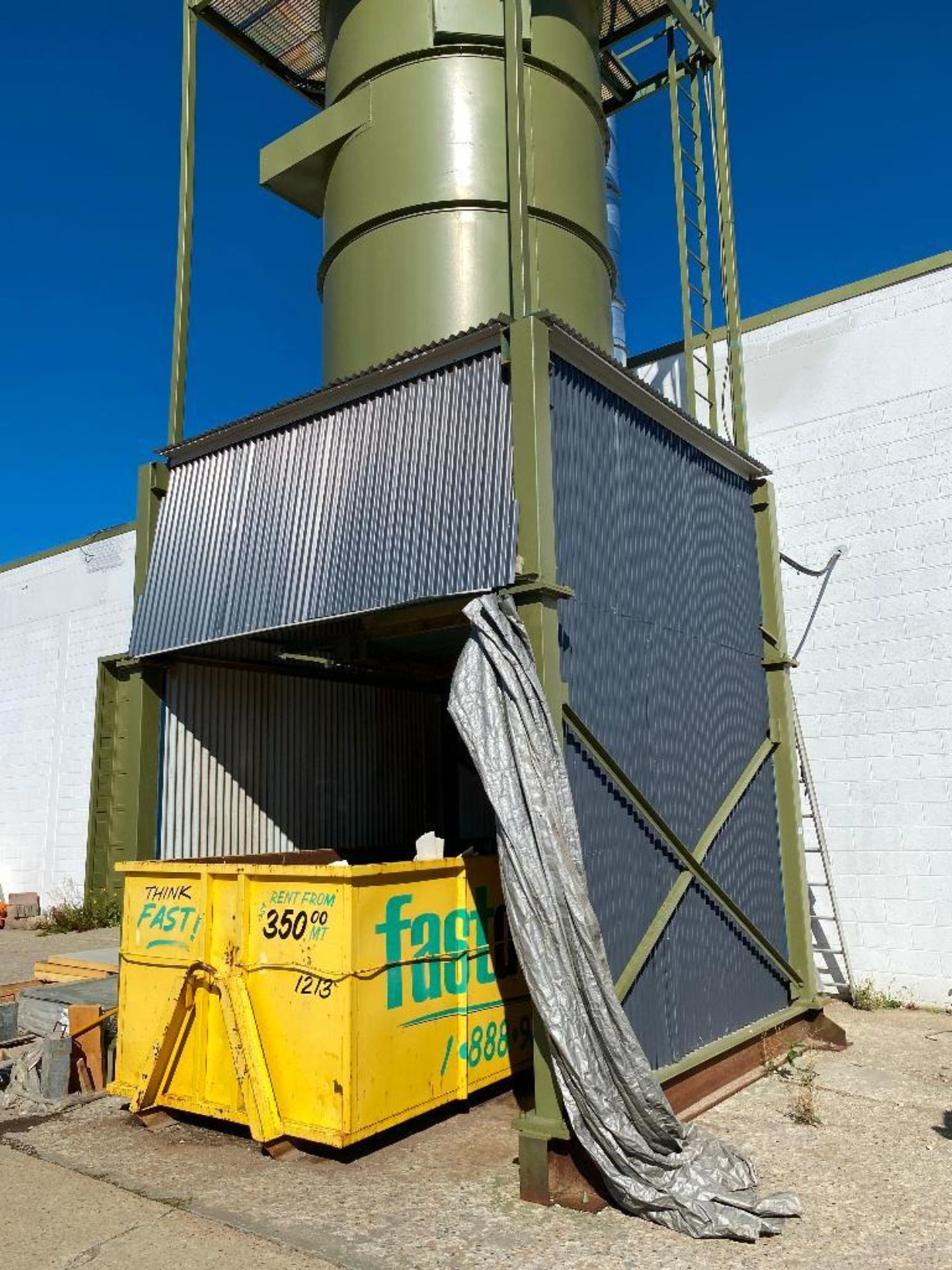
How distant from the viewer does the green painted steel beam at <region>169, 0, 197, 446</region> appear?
794 centimetres

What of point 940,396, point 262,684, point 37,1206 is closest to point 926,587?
point 940,396

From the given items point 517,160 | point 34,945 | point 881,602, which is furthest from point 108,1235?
point 34,945

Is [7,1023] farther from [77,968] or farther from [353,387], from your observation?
[353,387]

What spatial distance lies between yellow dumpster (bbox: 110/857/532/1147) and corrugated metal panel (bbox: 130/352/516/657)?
170cm

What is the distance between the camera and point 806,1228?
14.7 ft

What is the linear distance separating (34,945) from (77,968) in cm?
586

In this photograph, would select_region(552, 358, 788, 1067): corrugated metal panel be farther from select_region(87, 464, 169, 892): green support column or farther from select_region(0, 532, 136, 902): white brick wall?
select_region(0, 532, 136, 902): white brick wall

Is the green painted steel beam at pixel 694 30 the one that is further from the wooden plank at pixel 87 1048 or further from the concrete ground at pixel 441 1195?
the wooden plank at pixel 87 1048

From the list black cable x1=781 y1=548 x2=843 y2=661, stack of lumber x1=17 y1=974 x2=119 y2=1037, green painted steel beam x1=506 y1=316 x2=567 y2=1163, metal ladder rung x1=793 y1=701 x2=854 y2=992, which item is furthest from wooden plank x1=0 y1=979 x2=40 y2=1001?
black cable x1=781 y1=548 x2=843 y2=661

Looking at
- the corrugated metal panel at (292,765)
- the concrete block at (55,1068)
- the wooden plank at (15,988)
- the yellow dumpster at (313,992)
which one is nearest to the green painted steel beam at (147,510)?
the corrugated metal panel at (292,765)

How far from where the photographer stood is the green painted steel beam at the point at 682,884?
559 centimetres

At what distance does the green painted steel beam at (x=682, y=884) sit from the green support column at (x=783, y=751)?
0.69 ft

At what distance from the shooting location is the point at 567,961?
5031 millimetres

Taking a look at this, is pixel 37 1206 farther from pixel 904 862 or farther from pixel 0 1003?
pixel 904 862
